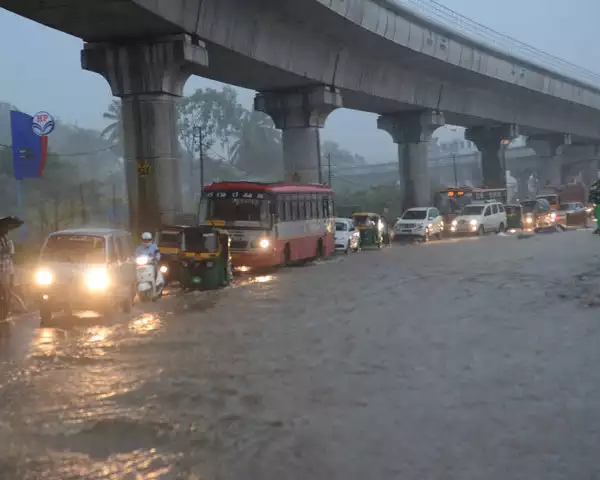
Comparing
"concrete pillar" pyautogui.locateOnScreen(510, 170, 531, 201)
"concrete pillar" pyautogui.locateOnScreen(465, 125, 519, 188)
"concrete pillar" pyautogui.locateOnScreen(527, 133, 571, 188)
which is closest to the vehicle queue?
"concrete pillar" pyautogui.locateOnScreen(465, 125, 519, 188)

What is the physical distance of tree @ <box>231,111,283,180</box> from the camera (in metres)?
93.8

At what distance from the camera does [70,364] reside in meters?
10.9

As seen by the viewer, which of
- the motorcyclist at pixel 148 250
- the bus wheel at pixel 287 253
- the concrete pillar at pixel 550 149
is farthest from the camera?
the concrete pillar at pixel 550 149

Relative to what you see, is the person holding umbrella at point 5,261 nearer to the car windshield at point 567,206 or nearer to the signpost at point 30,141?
the signpost at point 30,141

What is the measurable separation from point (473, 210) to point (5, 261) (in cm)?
3584

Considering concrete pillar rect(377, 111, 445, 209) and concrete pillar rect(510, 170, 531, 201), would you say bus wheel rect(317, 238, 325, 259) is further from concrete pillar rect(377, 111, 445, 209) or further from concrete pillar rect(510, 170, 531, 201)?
concrete pillar rect(510, 170, 531, 201)

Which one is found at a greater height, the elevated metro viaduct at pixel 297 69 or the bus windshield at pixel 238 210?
the elevated metro viaduct at pixel 297 69

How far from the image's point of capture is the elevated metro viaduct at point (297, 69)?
2398 cm

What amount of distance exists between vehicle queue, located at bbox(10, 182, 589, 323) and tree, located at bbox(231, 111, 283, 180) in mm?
44455

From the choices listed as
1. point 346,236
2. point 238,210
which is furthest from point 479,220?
point 238,210

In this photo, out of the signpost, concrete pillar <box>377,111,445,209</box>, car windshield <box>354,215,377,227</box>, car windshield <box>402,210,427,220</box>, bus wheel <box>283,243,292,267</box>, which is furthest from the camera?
concrete pillar <box>377,111,445,209</box>

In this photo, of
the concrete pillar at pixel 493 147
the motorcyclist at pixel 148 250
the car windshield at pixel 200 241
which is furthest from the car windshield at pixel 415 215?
the motorcyclist at pixel 148 250

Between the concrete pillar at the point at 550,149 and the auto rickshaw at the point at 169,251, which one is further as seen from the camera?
the concrete pillar at the point at 550,149

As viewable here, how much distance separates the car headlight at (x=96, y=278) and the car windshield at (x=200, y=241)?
21.9 ft
